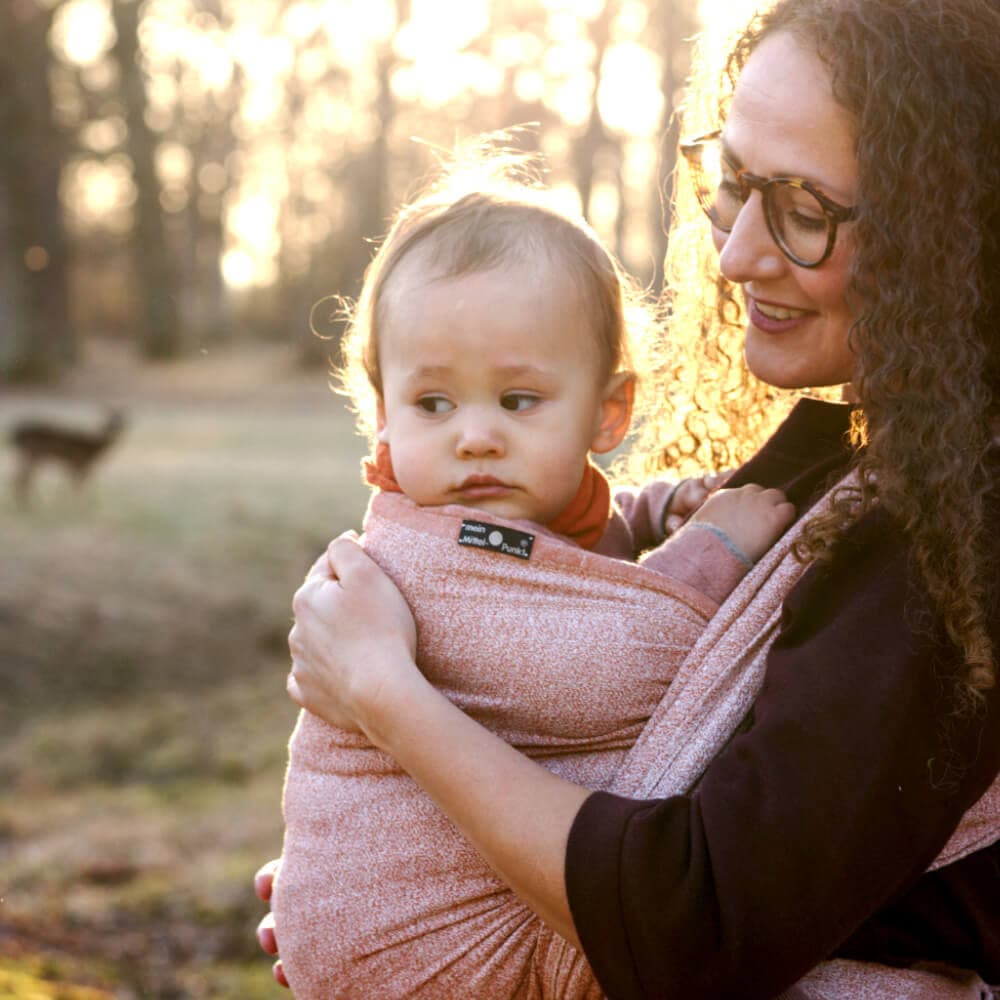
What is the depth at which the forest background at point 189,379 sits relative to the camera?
5.63 meters

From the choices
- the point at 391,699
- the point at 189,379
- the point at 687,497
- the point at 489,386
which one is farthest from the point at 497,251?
the point at 189,379

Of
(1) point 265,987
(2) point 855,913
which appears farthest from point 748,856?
(1) point 265,987

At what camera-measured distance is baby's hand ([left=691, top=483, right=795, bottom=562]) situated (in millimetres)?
1873

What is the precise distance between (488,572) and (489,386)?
1.06 feet

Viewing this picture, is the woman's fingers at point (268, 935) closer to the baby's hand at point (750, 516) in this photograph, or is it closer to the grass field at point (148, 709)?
the baby's hand at point (750, 516)

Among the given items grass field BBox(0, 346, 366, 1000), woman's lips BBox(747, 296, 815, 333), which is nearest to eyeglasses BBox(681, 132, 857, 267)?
woman's lips BBox(747, 296, 815, 333)

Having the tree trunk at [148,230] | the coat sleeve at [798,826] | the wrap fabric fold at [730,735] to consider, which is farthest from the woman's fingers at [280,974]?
the tree trunk at [148,230]

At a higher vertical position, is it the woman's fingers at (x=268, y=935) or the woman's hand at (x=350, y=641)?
the woman's hand at (x=350, y=641)

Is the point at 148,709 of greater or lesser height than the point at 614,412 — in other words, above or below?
below

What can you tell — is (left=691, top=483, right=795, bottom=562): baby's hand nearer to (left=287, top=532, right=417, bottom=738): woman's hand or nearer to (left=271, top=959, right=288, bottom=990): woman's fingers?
(left=287, top=532, right=417, bottom=738): woman's hand

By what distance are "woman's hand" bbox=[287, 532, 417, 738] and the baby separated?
0.15ft

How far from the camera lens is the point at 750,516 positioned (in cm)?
190

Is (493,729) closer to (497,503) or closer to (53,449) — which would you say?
(497,503)

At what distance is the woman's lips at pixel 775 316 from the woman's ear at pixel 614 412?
11.4 inches
